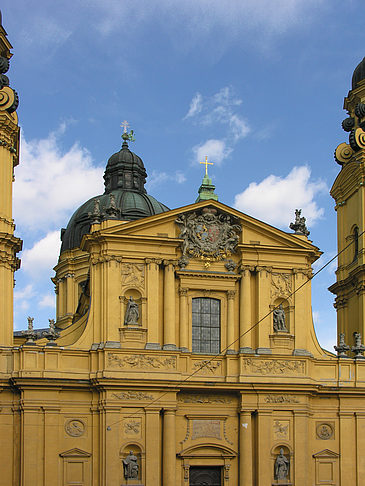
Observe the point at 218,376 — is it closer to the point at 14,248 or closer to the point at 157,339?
the point at 157,339

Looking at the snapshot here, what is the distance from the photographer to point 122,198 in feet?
153

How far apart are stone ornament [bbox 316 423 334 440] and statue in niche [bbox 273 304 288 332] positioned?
3652 mm

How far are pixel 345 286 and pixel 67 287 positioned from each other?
51.5ft

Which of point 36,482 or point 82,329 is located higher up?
point 82,329

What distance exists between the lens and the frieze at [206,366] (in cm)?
3053

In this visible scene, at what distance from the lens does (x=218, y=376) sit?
30594 millimetres

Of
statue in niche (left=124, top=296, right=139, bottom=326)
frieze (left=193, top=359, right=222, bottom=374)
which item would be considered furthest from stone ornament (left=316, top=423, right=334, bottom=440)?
statue in niche (left=124, top=296, right=139, bottom=326)

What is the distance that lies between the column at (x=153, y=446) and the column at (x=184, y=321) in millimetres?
2556

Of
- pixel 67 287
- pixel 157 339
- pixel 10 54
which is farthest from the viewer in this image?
pixel 67 287

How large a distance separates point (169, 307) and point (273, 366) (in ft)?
13.8

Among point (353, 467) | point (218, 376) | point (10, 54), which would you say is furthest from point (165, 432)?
point (10, 54)

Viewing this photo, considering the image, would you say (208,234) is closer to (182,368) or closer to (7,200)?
(182,368)

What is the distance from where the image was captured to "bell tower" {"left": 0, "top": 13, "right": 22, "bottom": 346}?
30.4 meters

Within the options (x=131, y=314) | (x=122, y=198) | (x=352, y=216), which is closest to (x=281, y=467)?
(x=131, y=314)
